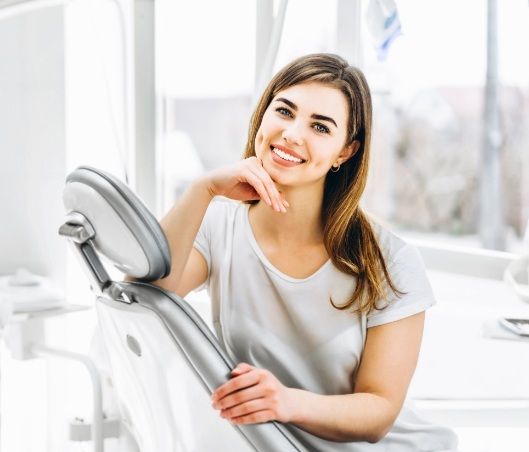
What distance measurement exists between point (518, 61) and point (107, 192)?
6367 mm

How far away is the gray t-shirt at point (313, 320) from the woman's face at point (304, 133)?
16cm

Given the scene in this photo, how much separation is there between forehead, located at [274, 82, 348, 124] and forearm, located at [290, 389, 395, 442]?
0.40 meters

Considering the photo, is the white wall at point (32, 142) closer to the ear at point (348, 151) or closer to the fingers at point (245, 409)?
the ear at point (348, 151)

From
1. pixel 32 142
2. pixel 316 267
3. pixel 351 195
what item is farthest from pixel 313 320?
pixel 32 142

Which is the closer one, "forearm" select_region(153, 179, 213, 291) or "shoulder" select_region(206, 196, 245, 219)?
"forearm" select_region(153, 179, 213, 291)

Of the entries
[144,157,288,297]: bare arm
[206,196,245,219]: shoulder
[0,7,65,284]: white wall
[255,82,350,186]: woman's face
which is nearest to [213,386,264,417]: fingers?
[144,157,288,297]: bare arm

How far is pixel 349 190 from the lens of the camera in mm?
1244

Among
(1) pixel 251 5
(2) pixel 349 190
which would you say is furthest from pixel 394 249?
(1) pixel 251 5

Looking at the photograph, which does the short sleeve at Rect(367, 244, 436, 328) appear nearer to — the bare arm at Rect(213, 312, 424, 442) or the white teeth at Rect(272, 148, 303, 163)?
the bare arm at Rect(213, 312, 424, 442)

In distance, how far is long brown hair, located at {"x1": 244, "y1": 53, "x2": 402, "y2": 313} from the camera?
120 cm

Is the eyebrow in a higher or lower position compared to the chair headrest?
higher

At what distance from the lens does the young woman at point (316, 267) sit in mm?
1160

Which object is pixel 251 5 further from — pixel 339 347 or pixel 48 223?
pixel 339 347

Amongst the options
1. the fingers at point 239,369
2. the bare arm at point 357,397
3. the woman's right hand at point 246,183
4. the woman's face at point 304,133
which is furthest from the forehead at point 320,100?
the fingers at point 239,369
